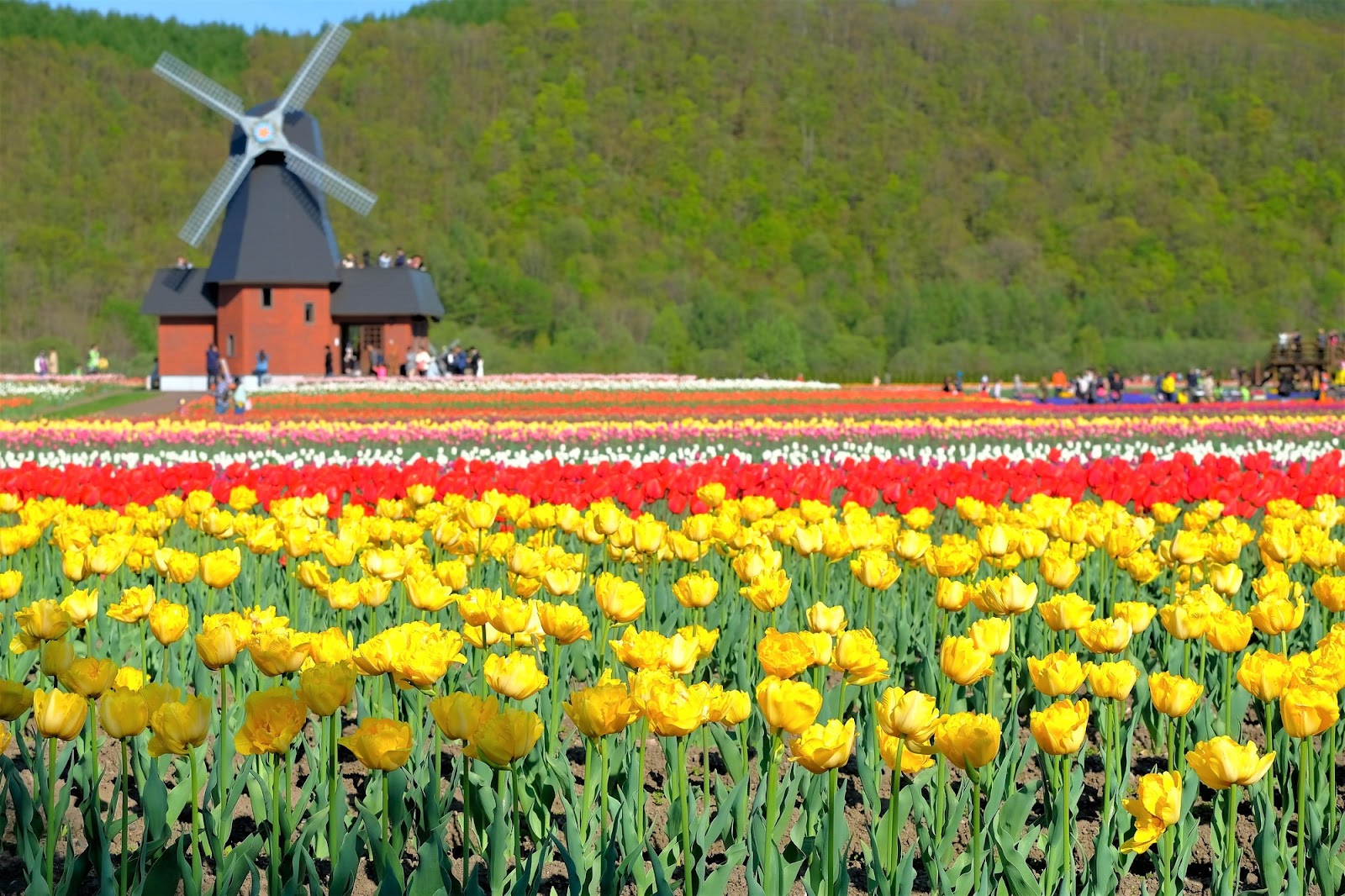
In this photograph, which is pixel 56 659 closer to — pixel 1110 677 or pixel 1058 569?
pixel 1110 677

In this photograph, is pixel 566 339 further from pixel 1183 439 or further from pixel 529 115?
pixel 529 115

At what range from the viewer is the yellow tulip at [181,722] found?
274 centimetres

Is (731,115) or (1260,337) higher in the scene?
(731,115)

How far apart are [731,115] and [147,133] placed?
55.6 meters

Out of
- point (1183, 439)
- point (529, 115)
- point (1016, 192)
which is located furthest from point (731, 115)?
point (1183, 439)

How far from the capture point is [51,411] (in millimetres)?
28156

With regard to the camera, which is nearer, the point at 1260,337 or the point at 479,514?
the point at 479,514

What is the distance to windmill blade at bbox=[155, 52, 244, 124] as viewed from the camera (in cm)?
4903

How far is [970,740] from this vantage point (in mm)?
2645

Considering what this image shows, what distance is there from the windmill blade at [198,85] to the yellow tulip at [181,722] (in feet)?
159

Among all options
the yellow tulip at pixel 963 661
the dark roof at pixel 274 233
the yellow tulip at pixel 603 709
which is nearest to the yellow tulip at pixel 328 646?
the yellow tulip at pixel 603 709

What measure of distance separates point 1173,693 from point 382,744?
170cm

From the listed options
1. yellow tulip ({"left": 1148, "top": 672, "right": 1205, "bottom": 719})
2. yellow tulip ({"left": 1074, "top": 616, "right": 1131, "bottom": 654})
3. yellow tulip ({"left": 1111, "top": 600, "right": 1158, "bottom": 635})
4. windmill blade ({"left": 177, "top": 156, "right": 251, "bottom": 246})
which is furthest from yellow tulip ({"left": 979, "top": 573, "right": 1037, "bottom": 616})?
windmill blade ({"left": 177, "top": 156, "right": 251, "bottom": 246})

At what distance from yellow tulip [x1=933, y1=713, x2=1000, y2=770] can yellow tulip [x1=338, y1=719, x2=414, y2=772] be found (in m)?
1.03
